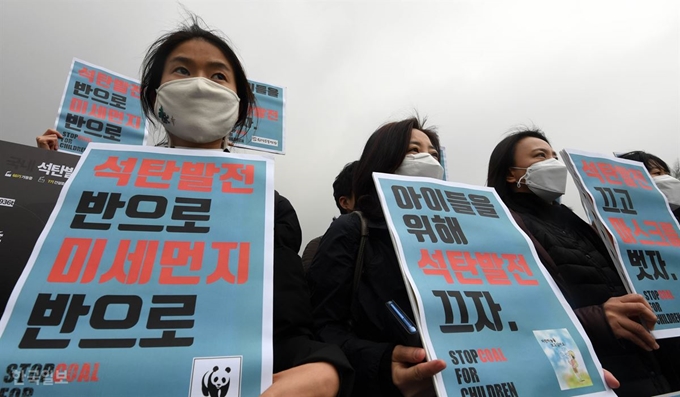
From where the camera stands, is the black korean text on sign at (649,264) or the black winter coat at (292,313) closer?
the black winter coat at (292,313)

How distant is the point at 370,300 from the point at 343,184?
5.96ft

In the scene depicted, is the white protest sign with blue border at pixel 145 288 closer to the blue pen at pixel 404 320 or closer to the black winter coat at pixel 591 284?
the blue pen at pixel 404 320

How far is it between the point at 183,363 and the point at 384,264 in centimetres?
90

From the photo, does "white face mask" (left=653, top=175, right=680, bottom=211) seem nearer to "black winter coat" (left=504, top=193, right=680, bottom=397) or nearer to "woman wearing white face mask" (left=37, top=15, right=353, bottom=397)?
"black winter coat" (left=504, top=193, right=680, bottom=397)

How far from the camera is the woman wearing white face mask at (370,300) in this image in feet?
3.89

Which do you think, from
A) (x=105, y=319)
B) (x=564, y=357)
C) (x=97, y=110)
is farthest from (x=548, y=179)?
(x=97, y=110)

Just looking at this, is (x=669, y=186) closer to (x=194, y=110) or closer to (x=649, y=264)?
(x=649, y=264)

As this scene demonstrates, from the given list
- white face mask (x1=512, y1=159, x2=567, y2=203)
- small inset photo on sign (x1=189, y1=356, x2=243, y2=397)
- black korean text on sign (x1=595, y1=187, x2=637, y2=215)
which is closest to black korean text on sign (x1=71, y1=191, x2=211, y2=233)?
small inset photo on sign (x1=189, y1=356, x2=243, y2=397)

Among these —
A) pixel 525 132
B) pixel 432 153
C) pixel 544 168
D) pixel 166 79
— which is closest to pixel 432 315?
pixel 432 153

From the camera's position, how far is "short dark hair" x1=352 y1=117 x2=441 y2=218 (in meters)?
1.97

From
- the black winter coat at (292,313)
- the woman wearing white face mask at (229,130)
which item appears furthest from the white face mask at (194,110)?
the black winter coat at (292,313)

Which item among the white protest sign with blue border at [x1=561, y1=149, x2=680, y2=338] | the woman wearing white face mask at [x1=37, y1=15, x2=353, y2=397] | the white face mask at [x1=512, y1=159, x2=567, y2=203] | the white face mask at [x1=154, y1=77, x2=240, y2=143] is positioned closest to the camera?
the woman wearing white face mask at [x1=37, y1=15, x2=353, y2=397]

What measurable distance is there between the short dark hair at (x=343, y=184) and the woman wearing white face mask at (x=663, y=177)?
97.6 inches

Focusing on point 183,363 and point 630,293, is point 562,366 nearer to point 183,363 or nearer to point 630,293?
point 630,293
